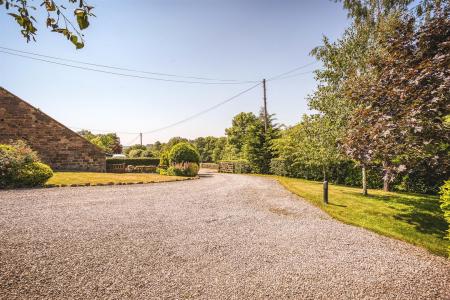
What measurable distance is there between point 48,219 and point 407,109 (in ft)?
32.3

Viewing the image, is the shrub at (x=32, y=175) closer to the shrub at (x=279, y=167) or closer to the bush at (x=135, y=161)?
the shrub at (x=279, y=167)

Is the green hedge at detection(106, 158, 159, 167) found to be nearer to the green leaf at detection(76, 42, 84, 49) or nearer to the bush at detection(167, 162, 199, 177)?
the bush at detection(167, 162, 199, 177)

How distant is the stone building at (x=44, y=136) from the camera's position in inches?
698

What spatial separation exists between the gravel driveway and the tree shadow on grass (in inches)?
79.6

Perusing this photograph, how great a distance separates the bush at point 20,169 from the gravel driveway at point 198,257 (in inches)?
123

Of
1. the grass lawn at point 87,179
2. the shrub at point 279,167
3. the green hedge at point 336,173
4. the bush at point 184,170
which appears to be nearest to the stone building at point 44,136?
the grass lawn at point 87,179

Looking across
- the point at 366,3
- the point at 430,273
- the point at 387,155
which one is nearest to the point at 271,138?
the point at 366,3

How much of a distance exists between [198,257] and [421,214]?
8.20m

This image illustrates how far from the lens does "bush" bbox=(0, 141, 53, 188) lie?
10602 mm

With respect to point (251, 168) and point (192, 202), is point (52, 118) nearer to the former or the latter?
point (192, 202)

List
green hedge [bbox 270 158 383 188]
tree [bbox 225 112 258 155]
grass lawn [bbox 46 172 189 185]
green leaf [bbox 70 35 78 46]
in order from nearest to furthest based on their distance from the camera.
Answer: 1. green leaf [bbox 70 35 78 46]
2. grass lawn [bbox 46 172 189 185]
3. green hedge [bbox 270 158 383 188]
4. tree [bbox 225 112 258 155]

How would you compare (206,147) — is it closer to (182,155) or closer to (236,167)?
(236,167)

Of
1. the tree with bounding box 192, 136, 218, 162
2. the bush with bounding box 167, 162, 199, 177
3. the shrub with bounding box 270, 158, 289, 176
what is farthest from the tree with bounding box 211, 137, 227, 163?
the bush with bounding box 167, 162, 199, 177

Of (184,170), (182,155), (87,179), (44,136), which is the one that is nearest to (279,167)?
(184,170)
